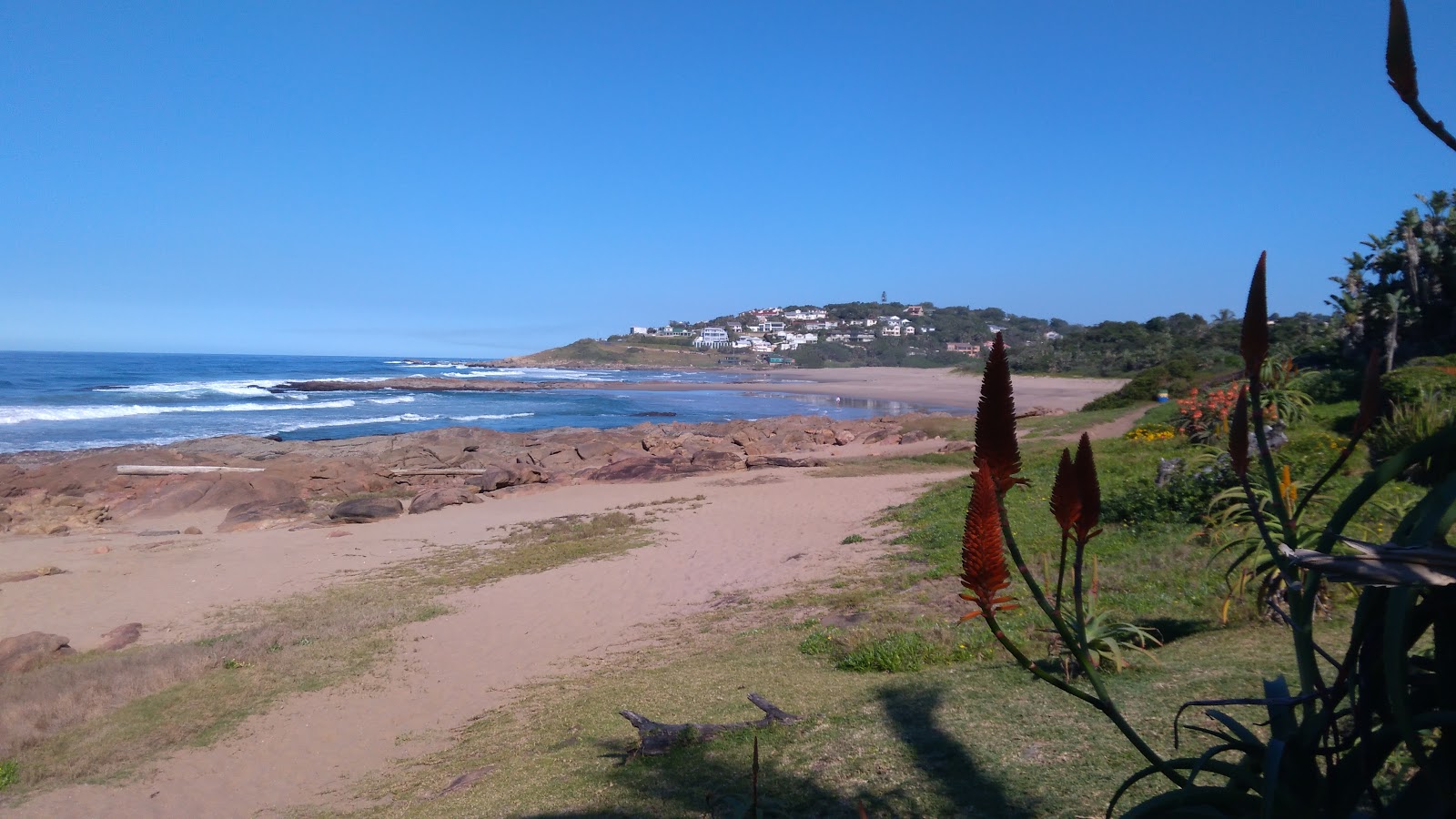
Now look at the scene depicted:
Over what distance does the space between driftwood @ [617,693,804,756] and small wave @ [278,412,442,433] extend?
1495 inches

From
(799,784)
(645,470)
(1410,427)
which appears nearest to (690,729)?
(799,784)

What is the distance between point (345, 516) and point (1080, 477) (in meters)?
19.8

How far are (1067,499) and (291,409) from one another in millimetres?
54433

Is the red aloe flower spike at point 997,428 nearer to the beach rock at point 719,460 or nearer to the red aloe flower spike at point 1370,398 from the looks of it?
the red aloe flower spike at point 1370,398

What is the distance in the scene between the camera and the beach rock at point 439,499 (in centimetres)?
2003

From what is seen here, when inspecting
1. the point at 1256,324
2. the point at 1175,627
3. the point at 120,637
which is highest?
the point at 1256,324

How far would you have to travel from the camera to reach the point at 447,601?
11797 millimetres

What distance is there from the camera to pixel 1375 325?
753 inches

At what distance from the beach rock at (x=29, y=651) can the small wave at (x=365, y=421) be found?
30.8 m

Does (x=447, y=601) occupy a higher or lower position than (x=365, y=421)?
lower

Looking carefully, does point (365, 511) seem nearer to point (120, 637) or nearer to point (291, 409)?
point (120, 637)

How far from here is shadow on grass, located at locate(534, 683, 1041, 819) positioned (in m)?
3.54

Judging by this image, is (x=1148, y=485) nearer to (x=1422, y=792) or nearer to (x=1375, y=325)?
(x=1422, y=792)

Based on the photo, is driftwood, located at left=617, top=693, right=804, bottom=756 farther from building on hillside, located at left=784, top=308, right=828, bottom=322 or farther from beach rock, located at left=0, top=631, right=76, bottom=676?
building on hillside, located at left=784, top=308, right=828, bottom=322
